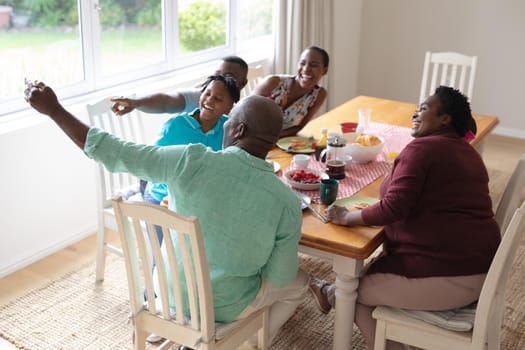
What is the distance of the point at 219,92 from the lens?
269 cm

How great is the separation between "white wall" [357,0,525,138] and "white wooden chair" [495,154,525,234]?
322 cm

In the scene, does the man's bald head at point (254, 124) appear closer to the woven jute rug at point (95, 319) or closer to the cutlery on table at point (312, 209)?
the cutlery on table at point (312, 209)

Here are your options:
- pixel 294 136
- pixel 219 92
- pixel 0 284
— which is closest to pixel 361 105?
pixel 294 136

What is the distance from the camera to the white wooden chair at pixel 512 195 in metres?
2.56

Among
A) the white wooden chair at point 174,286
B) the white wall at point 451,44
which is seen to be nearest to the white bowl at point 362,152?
the white wooden chair at point 174,286

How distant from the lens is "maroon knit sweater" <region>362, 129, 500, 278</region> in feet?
7.32

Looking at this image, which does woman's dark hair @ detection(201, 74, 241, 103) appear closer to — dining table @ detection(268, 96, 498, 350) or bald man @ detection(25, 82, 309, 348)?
dining table @ detection(268, 96, 498, 350)

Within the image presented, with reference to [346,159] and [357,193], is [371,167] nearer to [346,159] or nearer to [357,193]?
[346,159]

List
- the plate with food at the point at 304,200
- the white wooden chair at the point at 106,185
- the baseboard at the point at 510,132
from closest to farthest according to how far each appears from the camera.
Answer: the plate with food at the point at 304,200
the white wooden chair at the point at 106,185
the baseboard at the point at 510,132

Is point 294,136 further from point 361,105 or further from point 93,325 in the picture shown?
point 93,325

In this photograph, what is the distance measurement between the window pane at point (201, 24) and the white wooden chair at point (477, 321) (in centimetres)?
272

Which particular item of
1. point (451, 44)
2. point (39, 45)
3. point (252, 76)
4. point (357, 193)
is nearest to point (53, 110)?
point (357, 193)

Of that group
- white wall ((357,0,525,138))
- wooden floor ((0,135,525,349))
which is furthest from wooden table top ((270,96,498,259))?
white wall ((357,0,525,138))

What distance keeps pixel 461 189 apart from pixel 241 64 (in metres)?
1.29
